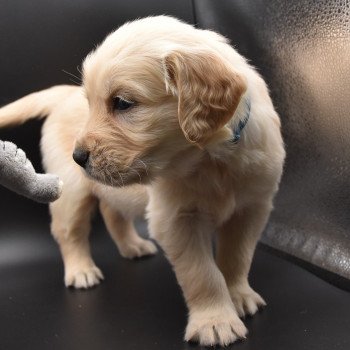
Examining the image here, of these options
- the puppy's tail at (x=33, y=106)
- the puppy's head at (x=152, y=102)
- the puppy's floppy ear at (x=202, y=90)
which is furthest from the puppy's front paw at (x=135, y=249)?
the puppy's floppy ear at (x=202, y=90)

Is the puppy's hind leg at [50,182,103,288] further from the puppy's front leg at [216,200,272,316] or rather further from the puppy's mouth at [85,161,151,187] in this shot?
the puppy's mouth at [85,161,151,187]

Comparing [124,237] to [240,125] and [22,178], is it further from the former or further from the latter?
[22,178]

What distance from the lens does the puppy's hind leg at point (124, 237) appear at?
2.79 metres

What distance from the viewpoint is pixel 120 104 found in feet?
5.71

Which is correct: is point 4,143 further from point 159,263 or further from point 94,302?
point 159,263

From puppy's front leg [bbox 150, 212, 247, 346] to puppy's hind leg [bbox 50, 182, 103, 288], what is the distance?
24.0 inches

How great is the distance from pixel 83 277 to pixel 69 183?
35cm

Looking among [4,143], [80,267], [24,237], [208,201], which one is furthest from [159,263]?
[4,143]

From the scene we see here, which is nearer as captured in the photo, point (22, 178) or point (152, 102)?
point (22, 178)

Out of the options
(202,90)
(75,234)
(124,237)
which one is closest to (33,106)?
(75,234)

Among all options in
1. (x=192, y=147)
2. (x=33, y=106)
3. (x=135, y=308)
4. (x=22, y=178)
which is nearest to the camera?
(x=22, y=178)

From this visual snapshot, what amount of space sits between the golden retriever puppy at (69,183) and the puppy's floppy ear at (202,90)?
28.7 inches

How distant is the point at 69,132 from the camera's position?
247cm

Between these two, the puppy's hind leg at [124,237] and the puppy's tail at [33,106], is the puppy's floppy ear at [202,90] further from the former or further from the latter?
the puppy's hind leg at [124,237]
